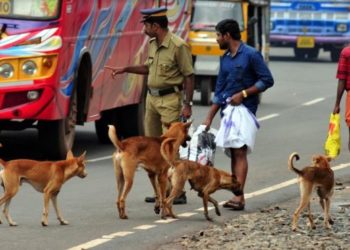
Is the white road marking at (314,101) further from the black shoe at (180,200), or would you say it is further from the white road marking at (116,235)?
the white road marking at (116,235)

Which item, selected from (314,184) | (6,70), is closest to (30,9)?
(6,70)

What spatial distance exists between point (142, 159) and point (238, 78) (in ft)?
4.25

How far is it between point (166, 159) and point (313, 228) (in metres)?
1.46

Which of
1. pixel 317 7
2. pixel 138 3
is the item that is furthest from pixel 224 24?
pixel 317 7

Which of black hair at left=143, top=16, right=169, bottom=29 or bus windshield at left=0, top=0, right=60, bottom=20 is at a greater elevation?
black hair at left=143, top=16, right=169, bottom=29

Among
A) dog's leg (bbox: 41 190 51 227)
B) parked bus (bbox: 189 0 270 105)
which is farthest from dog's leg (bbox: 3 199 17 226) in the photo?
parked bus (bbox: 189 0 270 105)

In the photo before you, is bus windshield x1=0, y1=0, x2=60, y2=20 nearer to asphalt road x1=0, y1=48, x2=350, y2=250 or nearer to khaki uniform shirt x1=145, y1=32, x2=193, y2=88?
asphalt road x1=0, y1=48, x2=350, y2=250

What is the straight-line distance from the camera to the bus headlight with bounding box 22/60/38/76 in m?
15.8

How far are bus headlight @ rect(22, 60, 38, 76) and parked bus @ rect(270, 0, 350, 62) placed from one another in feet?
82.5

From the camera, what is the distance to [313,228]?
11484mm

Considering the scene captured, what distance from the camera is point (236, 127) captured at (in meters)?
12.8

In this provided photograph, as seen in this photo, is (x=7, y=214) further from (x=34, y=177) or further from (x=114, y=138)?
(x=114, y=138)

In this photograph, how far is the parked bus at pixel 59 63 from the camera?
1582 centimetres

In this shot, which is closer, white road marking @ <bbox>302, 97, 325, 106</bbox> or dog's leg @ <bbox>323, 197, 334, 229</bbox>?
dog's leg @ <bbox>323, 197, 334, 229</bbox>
